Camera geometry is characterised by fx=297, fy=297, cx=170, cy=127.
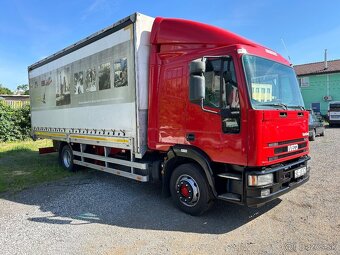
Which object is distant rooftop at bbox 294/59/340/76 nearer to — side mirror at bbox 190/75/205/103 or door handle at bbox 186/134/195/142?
door handle at bbox 186/134/195/142

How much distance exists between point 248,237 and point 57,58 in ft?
23.7

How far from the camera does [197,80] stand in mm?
4336

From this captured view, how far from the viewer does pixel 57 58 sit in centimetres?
871

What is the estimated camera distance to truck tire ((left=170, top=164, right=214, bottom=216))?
16.1 ft

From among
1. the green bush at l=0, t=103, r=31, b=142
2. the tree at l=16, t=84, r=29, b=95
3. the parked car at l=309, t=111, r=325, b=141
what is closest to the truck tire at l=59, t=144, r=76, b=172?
the green bush at l=0, t=103, r=31, b=142

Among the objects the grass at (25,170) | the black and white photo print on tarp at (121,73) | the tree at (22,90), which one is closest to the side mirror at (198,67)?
the black and white photo print on tarp at (121,73)

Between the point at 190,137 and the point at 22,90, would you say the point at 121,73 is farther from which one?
the point at 22,90

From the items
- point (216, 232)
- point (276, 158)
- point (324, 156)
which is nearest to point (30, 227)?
point (216, 232)

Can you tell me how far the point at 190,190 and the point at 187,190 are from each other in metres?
0.07

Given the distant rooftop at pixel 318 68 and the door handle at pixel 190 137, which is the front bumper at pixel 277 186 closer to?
the door handle at pixel 190 137

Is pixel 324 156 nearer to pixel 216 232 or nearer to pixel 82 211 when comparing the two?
pixel 216 232

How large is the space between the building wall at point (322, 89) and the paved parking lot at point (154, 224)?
3168 cm

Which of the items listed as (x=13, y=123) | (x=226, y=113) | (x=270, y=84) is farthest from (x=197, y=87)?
(x=13, y=123)

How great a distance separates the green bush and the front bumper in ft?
54.1
